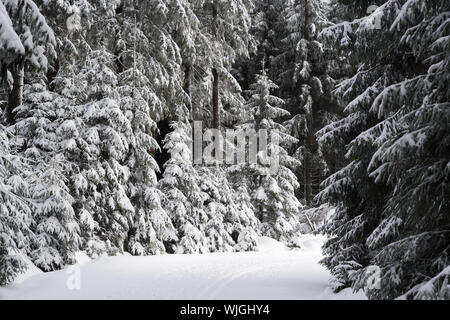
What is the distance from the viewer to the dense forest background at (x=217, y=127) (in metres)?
6.46

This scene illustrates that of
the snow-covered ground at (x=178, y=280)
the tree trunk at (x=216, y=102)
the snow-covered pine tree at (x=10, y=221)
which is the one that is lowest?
the snow-covered ground at (x=178, y=280)

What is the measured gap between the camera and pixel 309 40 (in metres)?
28.7

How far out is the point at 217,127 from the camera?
73.7 ft

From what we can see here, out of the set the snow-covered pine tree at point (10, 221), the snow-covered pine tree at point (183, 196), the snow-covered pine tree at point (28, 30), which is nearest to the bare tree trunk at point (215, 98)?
the snow-covered pine tree at point (183, 196)

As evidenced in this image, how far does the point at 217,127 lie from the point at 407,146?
54.0ft

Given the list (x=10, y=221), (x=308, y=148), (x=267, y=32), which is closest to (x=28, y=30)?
(x=10, y=221)

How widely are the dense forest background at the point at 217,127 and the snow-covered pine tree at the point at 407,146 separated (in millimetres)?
27

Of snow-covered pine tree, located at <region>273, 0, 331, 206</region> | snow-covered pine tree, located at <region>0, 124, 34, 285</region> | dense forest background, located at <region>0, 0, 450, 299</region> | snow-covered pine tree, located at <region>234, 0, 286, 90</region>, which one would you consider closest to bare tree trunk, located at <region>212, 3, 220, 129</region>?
dense forest background, located at <region>0, 0, 450, 299</region>

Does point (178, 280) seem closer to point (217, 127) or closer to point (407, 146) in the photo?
point (407, 146)

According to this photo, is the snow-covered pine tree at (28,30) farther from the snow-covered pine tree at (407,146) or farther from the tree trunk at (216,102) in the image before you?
the tree trunk at (216,102)

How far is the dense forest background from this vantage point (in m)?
6.46

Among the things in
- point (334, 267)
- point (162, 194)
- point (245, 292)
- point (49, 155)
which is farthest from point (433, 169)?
point (162, 194)

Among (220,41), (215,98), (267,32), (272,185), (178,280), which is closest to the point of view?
(178,280)

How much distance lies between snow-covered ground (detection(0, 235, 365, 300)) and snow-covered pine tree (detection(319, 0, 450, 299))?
97.3 inches
